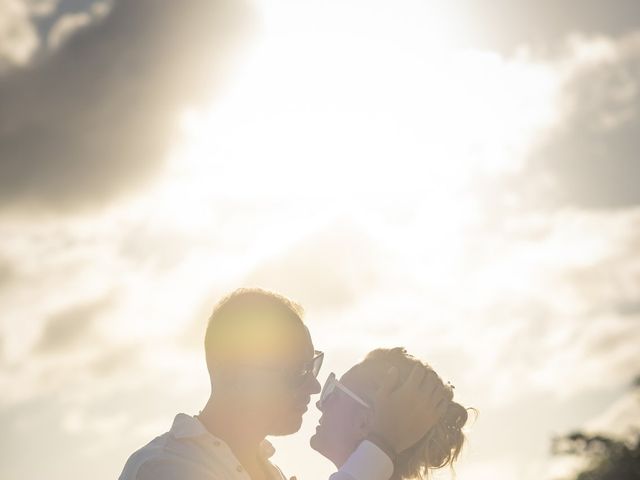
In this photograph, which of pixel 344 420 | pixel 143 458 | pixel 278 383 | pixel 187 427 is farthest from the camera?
pixel 344 420

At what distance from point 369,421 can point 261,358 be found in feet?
4.93

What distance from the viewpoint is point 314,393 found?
24.8 feet

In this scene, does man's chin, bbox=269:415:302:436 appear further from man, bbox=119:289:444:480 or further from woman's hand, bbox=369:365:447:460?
woman's hand, bbox=369:365:447:460

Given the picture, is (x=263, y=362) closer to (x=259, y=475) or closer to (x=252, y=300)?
(x=252, y=300)

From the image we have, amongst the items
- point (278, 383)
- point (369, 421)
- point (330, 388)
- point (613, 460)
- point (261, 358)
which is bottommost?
point (369, 421)

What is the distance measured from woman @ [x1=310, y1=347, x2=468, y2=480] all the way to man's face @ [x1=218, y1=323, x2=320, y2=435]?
995mm

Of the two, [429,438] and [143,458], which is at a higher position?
[429,438]

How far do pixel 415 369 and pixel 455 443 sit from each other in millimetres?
1062

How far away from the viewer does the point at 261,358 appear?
7195 millimetres

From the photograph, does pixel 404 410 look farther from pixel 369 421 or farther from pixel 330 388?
pixel 330 388

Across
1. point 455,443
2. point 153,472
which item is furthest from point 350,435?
point 153,472

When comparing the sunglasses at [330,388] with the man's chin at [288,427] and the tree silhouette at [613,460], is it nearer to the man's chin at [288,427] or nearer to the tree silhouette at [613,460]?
the man's chin at [288,427]

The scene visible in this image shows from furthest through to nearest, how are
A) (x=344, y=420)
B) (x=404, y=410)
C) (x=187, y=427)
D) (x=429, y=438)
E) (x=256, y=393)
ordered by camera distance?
(x=429, y=438)
(x=344, y=420)
(x=404, y=410)
(x=256, y=393)
(x=187, y=427)

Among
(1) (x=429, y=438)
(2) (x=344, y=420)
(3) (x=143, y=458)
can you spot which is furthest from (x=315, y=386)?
(3) (x=143, y=458)
